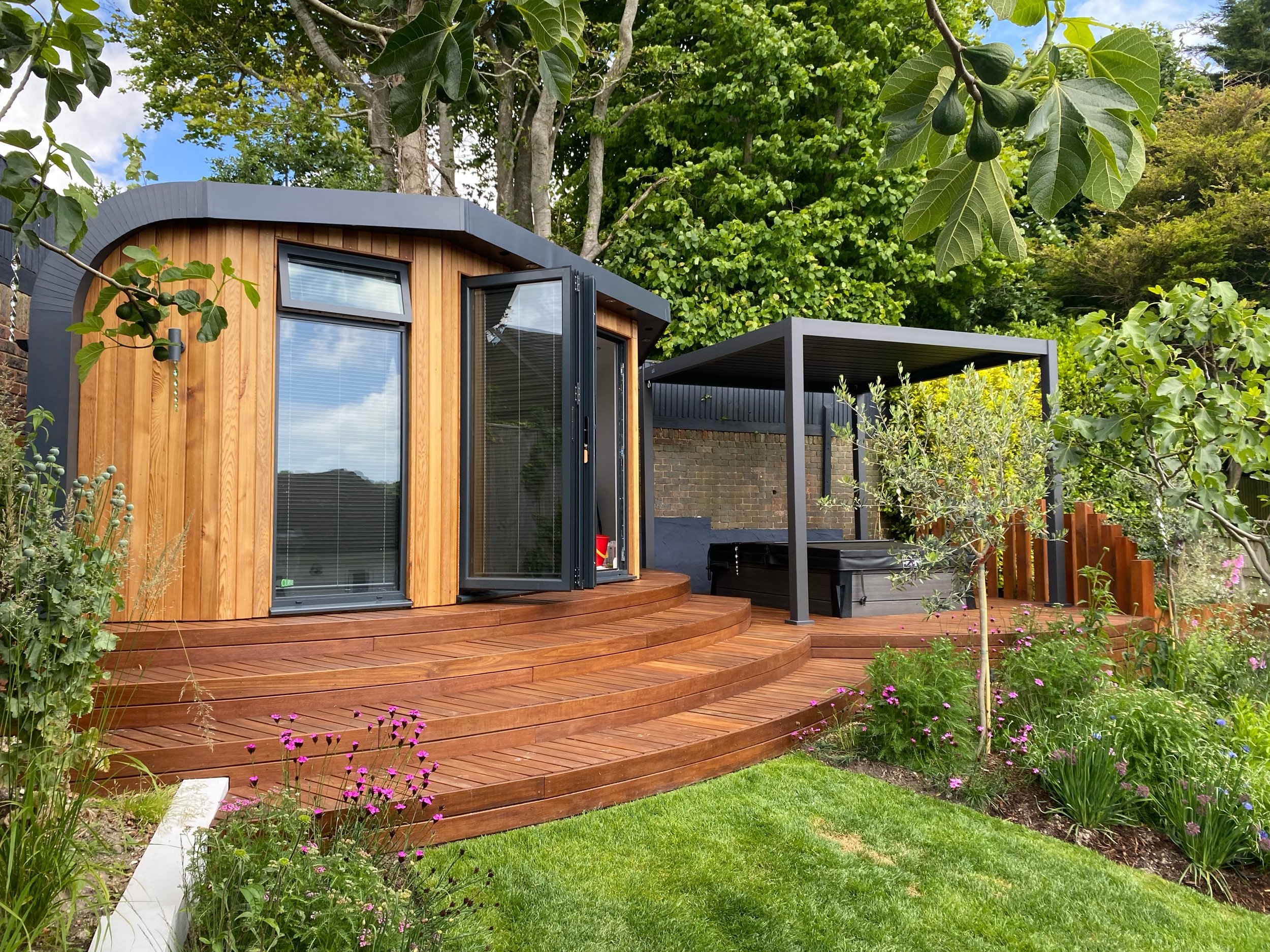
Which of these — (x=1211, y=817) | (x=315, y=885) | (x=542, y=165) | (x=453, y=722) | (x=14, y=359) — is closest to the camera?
(x=315, y=885)

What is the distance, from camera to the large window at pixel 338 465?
5223mm

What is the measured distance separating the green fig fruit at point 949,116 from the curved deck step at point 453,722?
2.30 meters

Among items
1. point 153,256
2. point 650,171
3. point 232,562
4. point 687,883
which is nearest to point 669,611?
point 232,562

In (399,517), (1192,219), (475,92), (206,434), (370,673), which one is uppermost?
(1192,219)

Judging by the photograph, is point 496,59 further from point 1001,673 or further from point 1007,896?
point 1001,673

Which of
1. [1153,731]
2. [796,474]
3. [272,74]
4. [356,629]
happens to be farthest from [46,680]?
[272,74]

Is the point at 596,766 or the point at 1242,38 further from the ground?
the point at 1242,38

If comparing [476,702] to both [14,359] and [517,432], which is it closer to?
[517,432]

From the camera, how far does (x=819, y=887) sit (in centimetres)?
317

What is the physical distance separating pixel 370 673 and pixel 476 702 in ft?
1.82

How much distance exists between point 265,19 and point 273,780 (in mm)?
14905

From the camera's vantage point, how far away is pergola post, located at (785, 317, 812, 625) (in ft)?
24.2

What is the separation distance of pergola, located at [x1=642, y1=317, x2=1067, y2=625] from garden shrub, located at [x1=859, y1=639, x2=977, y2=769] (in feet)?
4.51

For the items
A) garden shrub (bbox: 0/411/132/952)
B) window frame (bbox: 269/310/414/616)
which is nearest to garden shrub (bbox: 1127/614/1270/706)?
window frame (bbox: 269/310/414/616)
